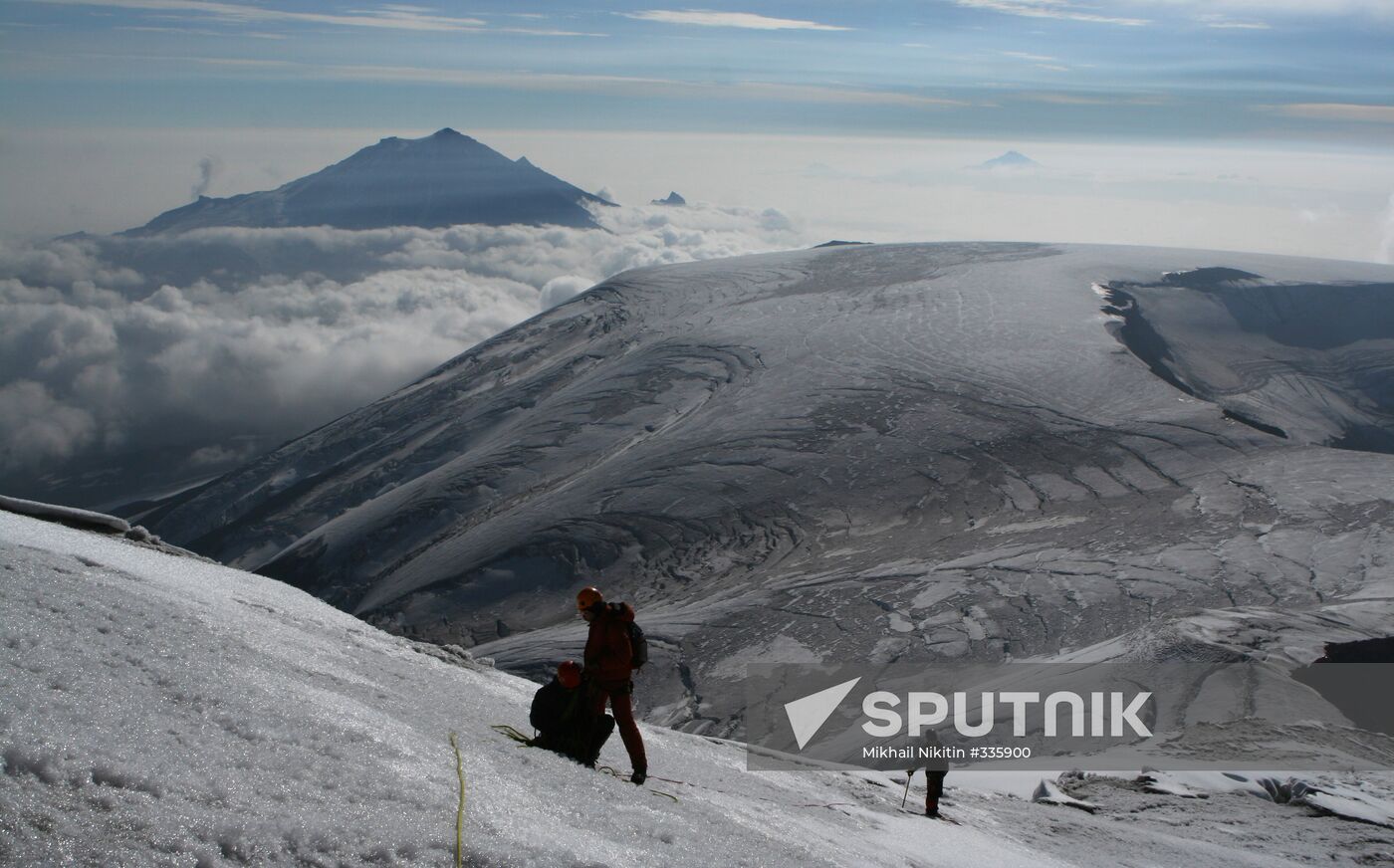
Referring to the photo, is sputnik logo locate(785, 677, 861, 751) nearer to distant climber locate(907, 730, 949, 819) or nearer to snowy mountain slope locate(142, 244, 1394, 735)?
snowy mountain slope locate(142, 244, 1394, 735)

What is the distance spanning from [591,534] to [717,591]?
15.6 feet

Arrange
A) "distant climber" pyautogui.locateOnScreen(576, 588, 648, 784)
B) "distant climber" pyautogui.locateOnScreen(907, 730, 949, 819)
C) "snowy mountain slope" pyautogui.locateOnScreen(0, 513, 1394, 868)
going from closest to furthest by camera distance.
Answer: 1. "snowy mountain slope" pyautogui.locateOnScreen(0, 513, 1394, 868)
2. "distant climber" pyautogui.locateOnScreen(576, 588, 648, 784)
3. "distant climber" pyautogui.locateOnScreen(907, 730, 949, 819)

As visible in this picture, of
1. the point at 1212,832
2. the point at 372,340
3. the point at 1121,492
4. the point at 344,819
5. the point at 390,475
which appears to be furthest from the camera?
the point at 372,340

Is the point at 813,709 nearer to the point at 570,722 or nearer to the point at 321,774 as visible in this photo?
the point at 570,722

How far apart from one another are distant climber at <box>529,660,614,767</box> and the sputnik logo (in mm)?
9679

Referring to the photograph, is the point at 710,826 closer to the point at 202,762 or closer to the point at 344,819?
the point at 344,819

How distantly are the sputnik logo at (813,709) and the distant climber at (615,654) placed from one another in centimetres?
976

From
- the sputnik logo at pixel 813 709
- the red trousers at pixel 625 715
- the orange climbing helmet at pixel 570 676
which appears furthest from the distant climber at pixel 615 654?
the sputnik logo at pixel 813 709

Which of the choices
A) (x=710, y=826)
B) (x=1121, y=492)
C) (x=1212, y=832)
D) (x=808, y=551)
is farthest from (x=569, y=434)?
(x=710, y=826)

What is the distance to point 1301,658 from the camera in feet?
53.9

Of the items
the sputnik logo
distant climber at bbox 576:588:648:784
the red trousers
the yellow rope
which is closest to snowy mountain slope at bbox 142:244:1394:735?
the sputnik logo

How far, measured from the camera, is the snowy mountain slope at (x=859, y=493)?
2097 cm

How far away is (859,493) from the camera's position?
27578 mm

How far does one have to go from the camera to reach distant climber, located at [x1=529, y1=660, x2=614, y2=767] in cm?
686
